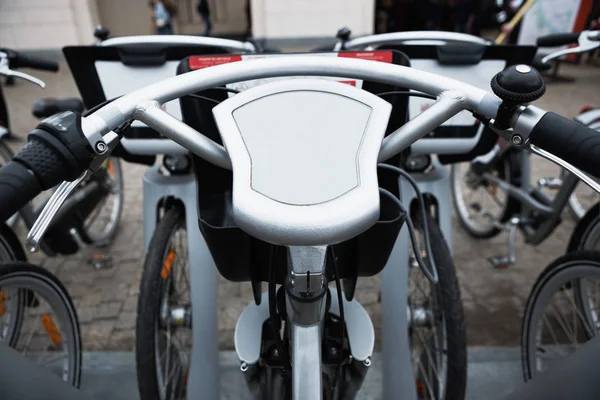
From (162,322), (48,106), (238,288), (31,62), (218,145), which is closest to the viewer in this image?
(218,145)

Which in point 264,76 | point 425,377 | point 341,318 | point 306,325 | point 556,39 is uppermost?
point 264,76

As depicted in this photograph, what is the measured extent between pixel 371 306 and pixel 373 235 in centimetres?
184

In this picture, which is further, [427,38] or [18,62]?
[18,62]

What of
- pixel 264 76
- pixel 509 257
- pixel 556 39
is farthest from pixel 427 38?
pixel 509 257

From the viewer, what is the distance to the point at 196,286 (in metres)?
1.88

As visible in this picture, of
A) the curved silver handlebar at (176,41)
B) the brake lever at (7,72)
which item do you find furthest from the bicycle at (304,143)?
the brake lever at (7,72)

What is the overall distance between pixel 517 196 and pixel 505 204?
0.79 feet

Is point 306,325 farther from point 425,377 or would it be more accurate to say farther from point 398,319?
point 425,377

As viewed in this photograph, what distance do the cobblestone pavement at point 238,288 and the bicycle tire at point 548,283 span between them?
0.57 meters

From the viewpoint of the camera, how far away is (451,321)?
1.62 m

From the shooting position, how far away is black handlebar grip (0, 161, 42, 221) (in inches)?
26.8

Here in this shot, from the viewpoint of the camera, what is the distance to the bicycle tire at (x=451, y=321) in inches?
63.6

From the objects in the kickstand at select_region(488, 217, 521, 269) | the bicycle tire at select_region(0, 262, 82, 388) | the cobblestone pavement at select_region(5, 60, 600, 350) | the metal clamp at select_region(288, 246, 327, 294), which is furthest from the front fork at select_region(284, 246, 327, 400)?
the kickstand at select_region(488, 217, 521, 269)

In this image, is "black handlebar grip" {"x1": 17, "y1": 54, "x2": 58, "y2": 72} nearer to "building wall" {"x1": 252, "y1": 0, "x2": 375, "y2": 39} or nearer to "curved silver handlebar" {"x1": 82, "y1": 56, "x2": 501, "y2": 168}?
"curved silver handlebar" {"x1": 82, "y1": 56, "x2": 501, "y2": 168}
